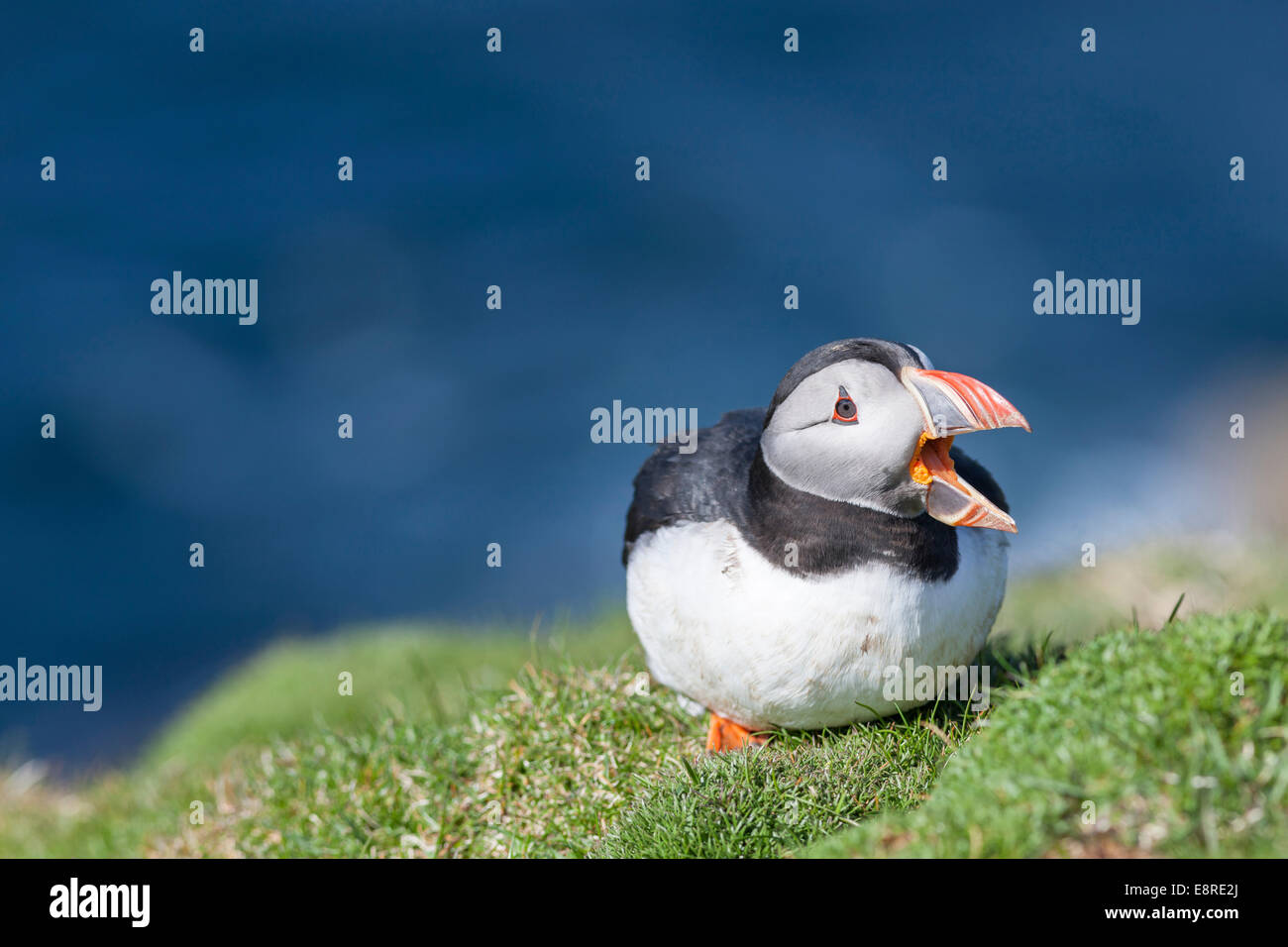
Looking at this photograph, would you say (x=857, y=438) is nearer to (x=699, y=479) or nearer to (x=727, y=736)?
(x=699, y=479)

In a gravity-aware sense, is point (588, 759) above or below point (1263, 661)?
below

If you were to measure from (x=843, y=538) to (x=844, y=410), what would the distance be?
1.58ft

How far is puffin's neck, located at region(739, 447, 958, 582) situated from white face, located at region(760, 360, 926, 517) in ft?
0.17

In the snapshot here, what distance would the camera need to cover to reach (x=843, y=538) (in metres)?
4.14

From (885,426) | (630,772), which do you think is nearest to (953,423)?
(885,426)

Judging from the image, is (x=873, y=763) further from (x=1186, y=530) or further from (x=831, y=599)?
(x=1186, y=530)

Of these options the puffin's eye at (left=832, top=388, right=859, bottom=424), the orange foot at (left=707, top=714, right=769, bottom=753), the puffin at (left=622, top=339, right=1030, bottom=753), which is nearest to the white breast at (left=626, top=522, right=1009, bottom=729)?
the puffin at (left=622, top=339, right=1030, bottom=753)

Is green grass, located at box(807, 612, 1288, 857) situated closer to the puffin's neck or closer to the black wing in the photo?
the puffin's neck

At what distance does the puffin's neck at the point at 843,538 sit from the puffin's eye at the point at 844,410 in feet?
1.06

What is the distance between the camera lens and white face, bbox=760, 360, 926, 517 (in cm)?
397

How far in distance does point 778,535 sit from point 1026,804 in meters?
1.45

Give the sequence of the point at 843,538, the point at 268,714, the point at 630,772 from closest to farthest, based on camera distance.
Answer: the point at 843,538 → the point at 630,772 → the point at 268,714

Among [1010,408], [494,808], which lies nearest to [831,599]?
[1010,408]
